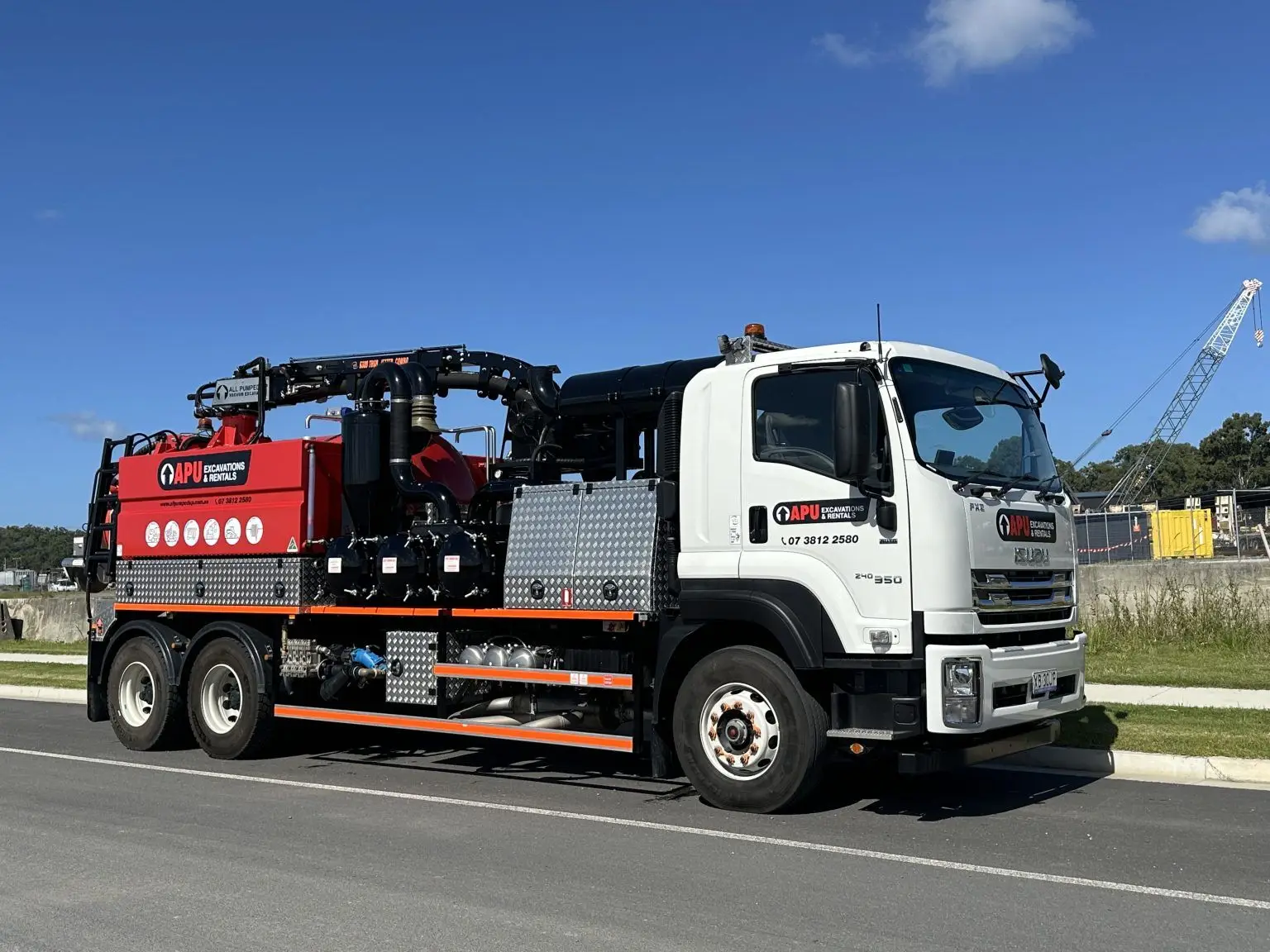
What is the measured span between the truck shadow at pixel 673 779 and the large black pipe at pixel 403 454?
2260mm

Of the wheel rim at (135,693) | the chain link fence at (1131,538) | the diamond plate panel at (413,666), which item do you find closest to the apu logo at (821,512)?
the diamond plate panel at (413,666)

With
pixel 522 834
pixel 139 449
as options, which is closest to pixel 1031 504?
pixel 522 834

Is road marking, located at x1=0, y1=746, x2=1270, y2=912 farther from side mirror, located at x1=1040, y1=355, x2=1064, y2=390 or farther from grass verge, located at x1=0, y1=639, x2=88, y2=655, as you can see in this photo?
grass verge, located at x1=0, y1=639, x2=88, y2=655

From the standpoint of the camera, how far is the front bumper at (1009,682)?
24.3 ft

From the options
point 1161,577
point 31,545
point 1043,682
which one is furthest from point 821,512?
point 31,545

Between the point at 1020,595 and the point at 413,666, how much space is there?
484 cm

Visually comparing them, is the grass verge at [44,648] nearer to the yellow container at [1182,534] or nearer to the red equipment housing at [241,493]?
the red equipment housing at [241,493]

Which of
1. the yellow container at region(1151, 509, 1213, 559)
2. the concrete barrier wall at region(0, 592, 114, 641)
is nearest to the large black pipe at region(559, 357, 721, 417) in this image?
the yellow container at region(1151, 509, 1213, 559)

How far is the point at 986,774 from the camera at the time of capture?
32.0 ft

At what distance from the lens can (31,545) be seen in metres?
152

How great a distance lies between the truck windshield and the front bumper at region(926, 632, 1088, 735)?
3.59ft

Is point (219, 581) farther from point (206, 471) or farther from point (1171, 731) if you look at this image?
point (1171, 731)

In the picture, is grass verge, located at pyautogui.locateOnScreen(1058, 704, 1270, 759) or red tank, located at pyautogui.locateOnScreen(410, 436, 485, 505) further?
red tank, located at pyautogui.locateOnScreen(410, 436, 485, 505)

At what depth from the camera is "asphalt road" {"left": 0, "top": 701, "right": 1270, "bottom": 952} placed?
216 inches
